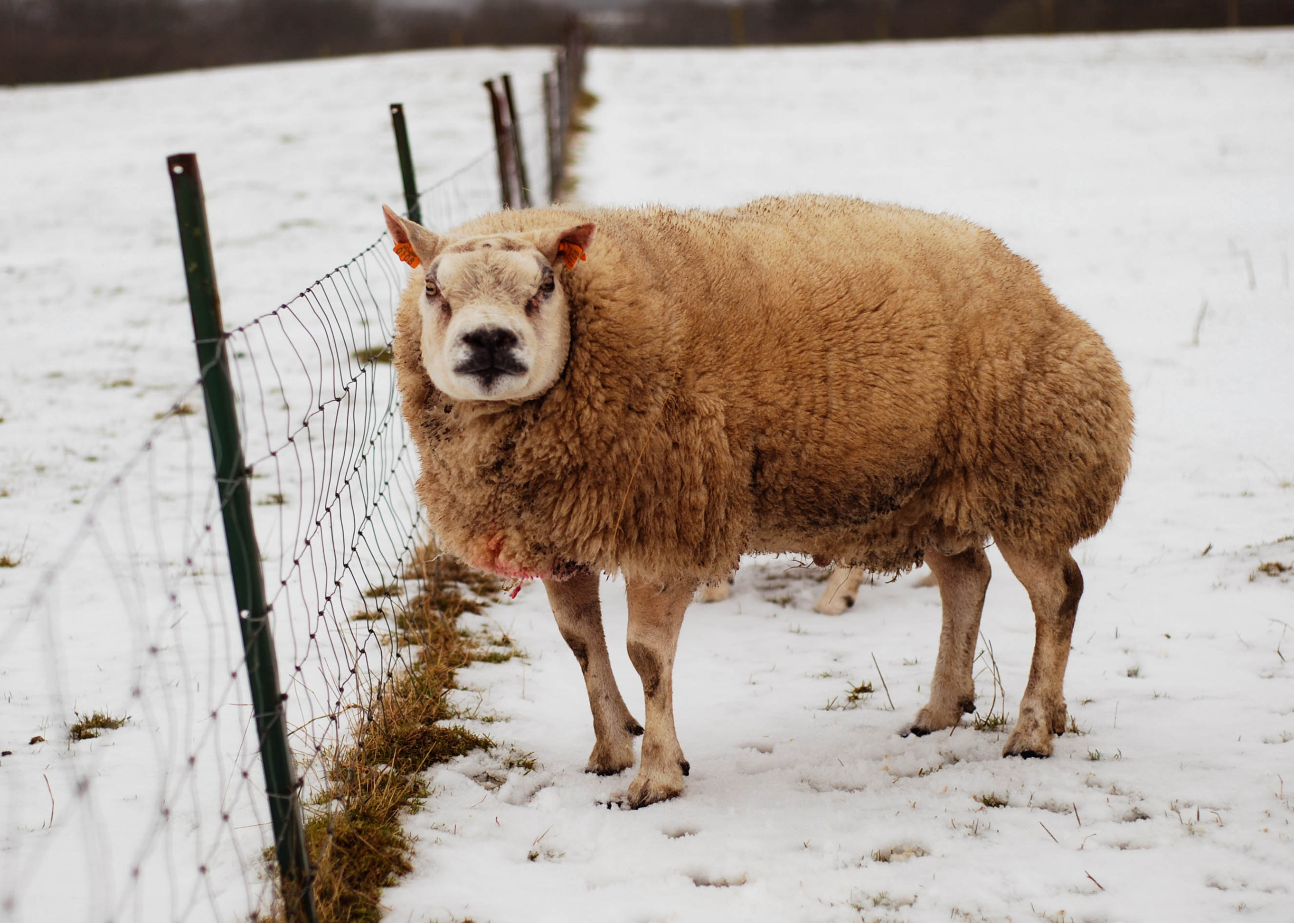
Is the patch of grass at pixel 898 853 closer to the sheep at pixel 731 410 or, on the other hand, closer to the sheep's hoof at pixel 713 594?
the sheep at pixel 731 410

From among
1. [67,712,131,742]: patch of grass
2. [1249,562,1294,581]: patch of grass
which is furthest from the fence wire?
[1249,562,1294,581]: patch of grass

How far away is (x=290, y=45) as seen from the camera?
40344 mm

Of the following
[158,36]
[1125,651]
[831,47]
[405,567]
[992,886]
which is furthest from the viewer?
[158,36]

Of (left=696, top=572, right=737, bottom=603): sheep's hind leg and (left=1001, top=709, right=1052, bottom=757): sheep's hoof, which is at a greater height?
(left=1001, top=709, right=1052, bottom=757): sheep's hoof

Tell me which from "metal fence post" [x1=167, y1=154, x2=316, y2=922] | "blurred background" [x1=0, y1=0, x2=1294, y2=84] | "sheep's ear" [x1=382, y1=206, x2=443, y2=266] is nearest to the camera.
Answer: "metal fence post" [x1=167, y1=154, x2=316, y2=922]

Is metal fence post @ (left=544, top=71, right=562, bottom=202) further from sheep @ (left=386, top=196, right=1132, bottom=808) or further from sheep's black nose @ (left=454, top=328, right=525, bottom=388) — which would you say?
sheep's black nose @ (left=454, top=328, right=525, bottom=388)

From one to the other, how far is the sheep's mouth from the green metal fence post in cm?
245

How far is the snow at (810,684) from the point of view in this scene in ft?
9.33

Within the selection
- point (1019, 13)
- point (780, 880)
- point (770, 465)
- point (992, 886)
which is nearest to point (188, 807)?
point (780, 880)

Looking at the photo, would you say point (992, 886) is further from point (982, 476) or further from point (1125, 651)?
point (1125, 651)

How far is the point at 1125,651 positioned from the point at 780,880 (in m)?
2.27

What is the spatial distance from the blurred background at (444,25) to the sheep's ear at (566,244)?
32452 millimetres

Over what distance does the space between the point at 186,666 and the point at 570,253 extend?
2079 millimetres

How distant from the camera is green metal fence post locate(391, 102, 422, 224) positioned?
5.14m
